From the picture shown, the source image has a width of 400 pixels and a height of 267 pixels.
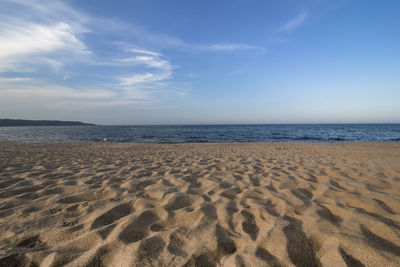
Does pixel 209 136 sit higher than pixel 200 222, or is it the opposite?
pixel 200 222

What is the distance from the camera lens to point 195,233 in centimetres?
198

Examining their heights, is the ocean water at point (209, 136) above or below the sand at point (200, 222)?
below

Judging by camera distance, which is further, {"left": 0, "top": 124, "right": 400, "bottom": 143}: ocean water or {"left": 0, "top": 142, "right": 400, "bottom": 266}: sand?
{"left": 0, "top": 124, "right": 400, "bottom": 143}: ocean water

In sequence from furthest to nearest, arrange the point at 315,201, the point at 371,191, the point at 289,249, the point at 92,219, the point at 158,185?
the point at 158,185, the point at 371,191, the point at 315,201, the point at 92,219, the point at 289,249

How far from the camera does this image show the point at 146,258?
62.9 inches

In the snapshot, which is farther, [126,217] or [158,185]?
[158,185]

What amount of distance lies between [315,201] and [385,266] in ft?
4.46

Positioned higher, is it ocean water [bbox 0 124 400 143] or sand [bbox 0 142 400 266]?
sand [bbox 0 142 400 266]

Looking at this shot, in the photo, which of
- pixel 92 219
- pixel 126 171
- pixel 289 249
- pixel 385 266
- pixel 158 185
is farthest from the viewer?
pixel 126 171

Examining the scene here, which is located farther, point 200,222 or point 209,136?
point 209,136

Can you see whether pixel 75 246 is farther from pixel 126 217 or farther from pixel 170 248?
pixel 170 248

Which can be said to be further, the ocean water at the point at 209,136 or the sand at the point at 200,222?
the ocean water at the point at 209,136

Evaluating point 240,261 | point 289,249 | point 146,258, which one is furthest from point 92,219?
point 289,249

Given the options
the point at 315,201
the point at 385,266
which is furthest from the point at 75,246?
the point at 315,201
